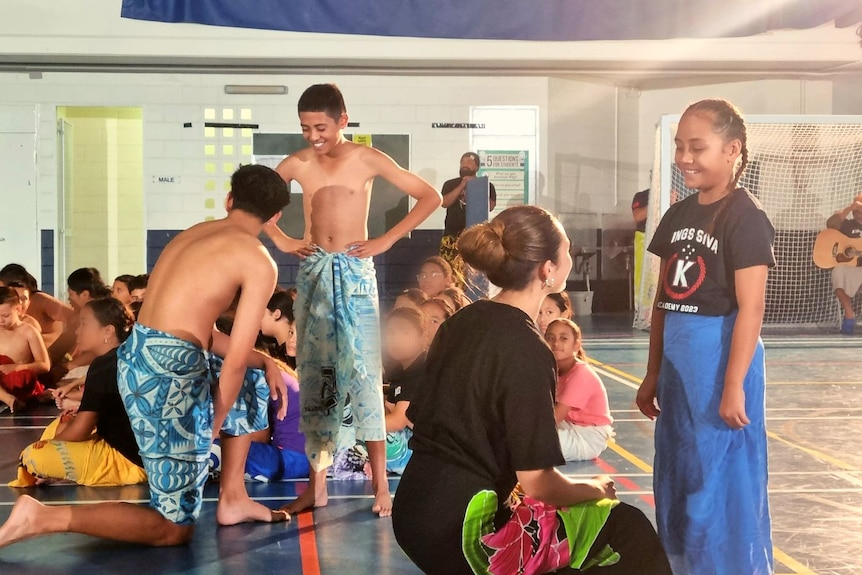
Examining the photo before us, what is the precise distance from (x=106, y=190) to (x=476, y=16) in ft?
40.5

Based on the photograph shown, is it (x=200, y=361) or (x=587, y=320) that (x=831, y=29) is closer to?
(x=587, y=320)

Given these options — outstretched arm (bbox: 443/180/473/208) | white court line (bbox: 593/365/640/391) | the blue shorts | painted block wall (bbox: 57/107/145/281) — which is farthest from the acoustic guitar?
the blue shorts

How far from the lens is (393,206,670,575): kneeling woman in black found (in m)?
2.27

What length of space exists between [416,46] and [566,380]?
889 cm

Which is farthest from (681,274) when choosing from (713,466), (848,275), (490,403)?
(848,275)

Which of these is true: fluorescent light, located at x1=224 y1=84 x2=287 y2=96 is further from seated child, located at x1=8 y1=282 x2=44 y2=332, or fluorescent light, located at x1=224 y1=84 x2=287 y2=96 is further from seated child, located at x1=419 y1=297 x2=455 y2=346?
seated child, located at x1=419 y1=297 x2=455 y2=346

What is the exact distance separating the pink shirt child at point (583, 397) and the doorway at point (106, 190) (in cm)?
1083

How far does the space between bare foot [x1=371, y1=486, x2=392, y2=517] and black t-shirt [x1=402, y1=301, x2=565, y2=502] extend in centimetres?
188

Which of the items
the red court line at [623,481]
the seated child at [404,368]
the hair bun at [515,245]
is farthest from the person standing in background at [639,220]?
the hair bun at [515,245]

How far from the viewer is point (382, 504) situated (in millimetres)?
4199

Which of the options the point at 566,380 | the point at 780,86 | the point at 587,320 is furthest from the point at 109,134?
the point at 566,380

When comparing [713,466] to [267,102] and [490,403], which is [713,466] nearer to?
[490,403]

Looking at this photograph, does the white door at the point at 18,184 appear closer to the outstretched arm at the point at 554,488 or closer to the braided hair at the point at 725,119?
the braided hair at the point at 725,119

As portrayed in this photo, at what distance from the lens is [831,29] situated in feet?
45.3
